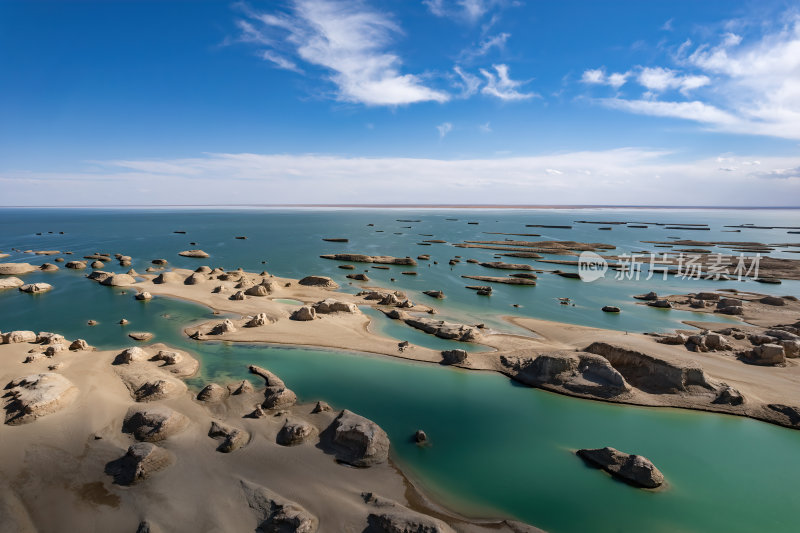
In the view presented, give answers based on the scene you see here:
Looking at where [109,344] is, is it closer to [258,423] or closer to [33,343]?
[33,343]

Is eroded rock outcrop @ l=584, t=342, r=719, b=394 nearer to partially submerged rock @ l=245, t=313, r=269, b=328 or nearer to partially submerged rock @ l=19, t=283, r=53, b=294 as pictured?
partially submerged rock @ l=245, t=313, r=269, b=328

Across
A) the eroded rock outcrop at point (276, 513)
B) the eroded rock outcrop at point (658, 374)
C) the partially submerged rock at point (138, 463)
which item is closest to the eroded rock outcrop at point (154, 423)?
the partially submerged rock at point (138, 463)

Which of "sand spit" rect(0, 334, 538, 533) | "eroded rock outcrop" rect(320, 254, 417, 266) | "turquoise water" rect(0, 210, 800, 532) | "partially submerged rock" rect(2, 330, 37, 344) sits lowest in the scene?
"turquoise water" rect(0, 210, 800, 532)

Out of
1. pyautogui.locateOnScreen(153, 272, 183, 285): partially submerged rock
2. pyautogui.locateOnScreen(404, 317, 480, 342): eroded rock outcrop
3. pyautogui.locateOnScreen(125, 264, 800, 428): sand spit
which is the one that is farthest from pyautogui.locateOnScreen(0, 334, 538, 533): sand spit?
pyautogui.locateOnScreen(153, 272, 183, 285): partially submerged rock

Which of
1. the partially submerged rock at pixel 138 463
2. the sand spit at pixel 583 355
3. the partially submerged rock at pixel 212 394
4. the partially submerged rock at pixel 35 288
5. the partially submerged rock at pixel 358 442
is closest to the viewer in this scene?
the partially submerged rock at pixel 138 463

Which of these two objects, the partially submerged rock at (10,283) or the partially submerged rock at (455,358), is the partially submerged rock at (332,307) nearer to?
the partially submerged rock at (455,358)

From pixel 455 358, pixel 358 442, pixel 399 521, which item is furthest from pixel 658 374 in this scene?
pixel 399 521

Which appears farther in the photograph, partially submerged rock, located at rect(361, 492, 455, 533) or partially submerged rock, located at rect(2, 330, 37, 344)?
partially submerged rock, located at rect(2, 330, 37, 344)
